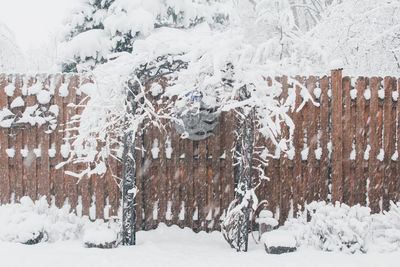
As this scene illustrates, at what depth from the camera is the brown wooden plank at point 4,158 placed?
474 cm

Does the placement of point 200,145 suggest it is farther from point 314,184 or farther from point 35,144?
point 35,144

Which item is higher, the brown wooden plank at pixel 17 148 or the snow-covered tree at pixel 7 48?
the snow-covered tree at pixel 7 48

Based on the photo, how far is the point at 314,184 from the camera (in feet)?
15.5

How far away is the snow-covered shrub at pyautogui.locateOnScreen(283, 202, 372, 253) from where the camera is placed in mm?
3646

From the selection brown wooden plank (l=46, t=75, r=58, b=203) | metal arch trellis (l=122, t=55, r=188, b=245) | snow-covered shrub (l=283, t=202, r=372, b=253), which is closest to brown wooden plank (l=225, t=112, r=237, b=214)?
snow-covered shrub (l=283, t=202, r=372, b=253)

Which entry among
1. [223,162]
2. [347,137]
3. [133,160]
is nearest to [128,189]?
[133,160]

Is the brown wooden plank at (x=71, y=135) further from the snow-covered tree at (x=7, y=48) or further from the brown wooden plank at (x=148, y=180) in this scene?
the snow-covered tree at (x=7, y=48)

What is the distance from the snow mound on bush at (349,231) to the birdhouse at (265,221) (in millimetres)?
244

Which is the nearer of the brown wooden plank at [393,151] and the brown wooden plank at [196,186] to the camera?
the brown wooden plank at [196,186]

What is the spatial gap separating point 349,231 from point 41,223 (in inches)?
129

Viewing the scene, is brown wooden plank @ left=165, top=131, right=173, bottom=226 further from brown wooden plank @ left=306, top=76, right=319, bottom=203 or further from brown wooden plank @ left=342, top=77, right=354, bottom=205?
brown wooden plank @ left=342, top=77, right=354, bottom=205

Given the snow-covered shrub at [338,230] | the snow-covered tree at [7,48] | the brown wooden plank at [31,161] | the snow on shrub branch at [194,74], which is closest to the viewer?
the snow on shrub branch at [194,74]

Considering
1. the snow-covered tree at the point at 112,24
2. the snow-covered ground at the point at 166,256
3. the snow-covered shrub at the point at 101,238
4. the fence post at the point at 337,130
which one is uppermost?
the snow-covered tree at the point at 112,24

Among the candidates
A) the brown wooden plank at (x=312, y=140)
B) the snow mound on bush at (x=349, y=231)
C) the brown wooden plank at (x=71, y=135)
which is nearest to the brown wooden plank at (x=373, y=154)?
the snow mound on bush at (x=349, y=231)
